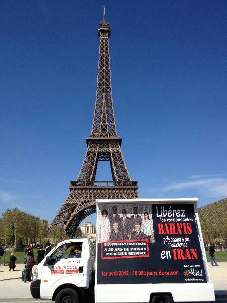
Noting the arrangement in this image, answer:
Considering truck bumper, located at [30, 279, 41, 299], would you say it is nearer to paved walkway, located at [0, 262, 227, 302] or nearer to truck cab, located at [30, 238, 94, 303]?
truck cab, located at [30, 238, 94, 303]

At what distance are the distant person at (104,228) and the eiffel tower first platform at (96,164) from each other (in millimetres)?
61135

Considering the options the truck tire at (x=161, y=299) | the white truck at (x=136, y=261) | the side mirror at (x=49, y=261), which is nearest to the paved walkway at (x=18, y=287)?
the side mirror at (x=49, y=261)

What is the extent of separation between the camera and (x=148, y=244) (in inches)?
488

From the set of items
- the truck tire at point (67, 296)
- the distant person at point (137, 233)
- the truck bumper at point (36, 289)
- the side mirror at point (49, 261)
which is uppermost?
the distant person at point (137, 233)

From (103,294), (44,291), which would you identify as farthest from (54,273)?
(103,294)

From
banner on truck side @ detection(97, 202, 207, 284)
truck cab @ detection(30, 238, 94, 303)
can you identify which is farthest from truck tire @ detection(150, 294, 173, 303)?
truck cab @ detection(30, 238, 94, 303)

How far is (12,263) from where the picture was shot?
2941 centimetres

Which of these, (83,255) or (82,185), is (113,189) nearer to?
(82,185)

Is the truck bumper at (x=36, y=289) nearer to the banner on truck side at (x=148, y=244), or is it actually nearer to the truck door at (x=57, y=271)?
the truck door at (x=57, y=271)

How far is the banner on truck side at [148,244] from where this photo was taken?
12.2m

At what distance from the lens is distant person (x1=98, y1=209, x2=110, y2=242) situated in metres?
12.5

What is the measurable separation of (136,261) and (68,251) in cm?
226

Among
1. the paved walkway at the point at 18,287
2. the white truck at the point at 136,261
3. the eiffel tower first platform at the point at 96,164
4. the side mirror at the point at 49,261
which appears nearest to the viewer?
the white truck at the point at 136,261

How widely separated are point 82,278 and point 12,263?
→ 1810 centimetres
